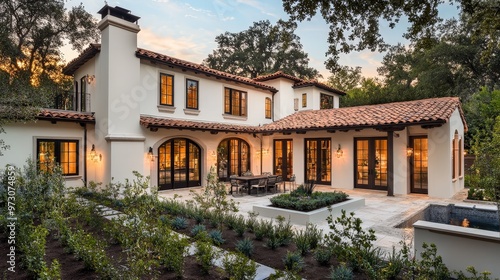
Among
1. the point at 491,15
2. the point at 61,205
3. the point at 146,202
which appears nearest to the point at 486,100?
the point at 491,15

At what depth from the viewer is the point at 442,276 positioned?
3.57 m

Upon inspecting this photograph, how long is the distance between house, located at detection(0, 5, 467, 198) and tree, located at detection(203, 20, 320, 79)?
16.9 metres

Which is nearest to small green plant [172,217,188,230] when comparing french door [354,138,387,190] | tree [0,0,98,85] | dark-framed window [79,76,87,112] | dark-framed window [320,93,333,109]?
dark-framed window [79,76,87,112]

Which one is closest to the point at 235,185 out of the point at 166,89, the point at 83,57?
the point at 166,89

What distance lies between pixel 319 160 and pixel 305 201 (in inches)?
285

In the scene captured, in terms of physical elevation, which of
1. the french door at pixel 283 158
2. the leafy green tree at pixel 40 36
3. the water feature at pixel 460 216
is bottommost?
the water feature at pixel 460 216

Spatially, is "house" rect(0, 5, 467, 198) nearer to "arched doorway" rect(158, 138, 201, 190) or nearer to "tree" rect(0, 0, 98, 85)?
"arched doorway" rect(158, 138, 201, 190)

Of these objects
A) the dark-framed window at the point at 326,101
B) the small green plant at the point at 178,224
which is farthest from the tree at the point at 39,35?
the dark-framed window at the point at 326,101

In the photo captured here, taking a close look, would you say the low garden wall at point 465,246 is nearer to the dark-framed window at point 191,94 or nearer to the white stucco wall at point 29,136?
the dark-framed window at point 191,94

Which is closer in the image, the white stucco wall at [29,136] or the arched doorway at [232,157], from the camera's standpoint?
the white stucco wall at [29,136]

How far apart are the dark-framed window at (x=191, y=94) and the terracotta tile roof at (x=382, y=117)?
165 inches

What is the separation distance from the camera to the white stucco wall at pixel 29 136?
954 cm

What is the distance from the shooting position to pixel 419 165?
12.0m

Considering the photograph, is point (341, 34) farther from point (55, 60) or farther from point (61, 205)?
point (55, 60)
